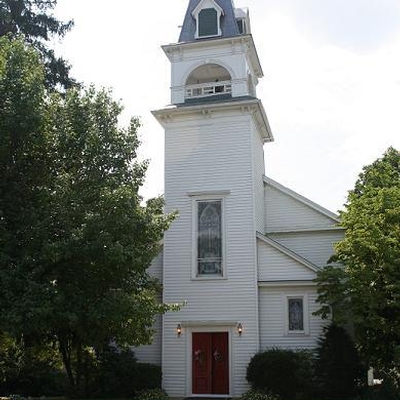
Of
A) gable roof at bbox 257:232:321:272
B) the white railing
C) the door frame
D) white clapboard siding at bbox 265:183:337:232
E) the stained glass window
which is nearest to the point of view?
the door frame

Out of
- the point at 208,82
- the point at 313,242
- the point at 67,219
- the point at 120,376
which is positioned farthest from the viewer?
the point at 208,82

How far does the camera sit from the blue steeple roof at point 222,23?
81.5 ft

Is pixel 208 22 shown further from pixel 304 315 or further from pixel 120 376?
pixel 120 376

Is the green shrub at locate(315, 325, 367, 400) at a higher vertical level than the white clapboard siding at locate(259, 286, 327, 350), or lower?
lower

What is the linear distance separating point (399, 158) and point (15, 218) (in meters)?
22.3

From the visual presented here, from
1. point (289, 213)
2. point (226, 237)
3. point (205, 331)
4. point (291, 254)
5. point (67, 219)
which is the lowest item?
point (205, 331)

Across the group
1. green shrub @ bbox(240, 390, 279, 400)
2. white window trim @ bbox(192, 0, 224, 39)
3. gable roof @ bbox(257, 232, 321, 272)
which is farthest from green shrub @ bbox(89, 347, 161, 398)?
white window trim @ bbox(192, 0, 224, 39)

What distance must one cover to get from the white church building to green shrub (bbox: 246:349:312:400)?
1.01 meters

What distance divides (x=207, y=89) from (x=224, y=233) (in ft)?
21.7

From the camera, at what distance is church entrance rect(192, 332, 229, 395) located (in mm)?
21109

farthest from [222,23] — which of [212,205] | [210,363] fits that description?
[210,363]

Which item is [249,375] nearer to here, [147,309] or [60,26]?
[147,309]

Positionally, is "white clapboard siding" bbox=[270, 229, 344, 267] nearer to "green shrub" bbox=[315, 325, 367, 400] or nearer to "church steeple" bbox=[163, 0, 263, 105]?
"green shrub" bbox=[315, 325, 367, 400]

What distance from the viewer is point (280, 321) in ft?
69.9
